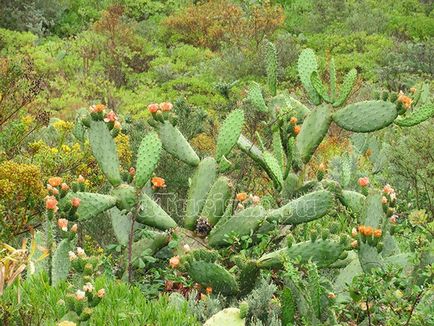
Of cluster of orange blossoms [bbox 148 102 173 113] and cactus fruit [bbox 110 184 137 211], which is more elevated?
cluster of orange blossoms [bbox 148 102 173 113]

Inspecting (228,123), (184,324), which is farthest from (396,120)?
(184,324)

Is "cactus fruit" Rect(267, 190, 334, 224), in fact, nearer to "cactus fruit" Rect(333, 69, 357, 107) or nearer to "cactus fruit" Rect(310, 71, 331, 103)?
"cactus fruit" Rect(333, 69, 357, 107)

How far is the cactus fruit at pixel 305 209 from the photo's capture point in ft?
14.6

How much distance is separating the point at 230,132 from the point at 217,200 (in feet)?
1.77

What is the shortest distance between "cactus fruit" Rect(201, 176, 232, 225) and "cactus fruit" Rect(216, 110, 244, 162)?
36cm

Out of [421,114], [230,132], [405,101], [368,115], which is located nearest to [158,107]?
[230,132]

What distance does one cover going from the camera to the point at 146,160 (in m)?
4.36

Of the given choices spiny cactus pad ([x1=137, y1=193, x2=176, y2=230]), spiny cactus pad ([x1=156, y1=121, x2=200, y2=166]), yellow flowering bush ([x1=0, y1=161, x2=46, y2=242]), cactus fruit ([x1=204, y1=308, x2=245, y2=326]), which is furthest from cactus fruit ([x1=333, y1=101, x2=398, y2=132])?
cactus fruit ([x1=204, y1=308, x2=245, y2=326])

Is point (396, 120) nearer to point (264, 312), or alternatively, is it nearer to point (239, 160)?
point (239, 160)

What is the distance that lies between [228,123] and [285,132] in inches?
18.3

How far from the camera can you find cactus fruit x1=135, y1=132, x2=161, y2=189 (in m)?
4.36

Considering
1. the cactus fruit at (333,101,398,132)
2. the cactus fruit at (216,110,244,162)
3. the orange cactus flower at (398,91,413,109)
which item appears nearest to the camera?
the cactus fruit at (216,110,244,162)

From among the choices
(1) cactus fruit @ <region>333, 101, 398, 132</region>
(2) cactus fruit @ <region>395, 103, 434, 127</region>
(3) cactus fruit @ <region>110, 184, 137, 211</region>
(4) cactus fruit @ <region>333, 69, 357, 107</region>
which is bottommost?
(2) cactus fruit @ <region>395, 103, 434, 127</region>

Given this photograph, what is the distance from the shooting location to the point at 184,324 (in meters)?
3.02
